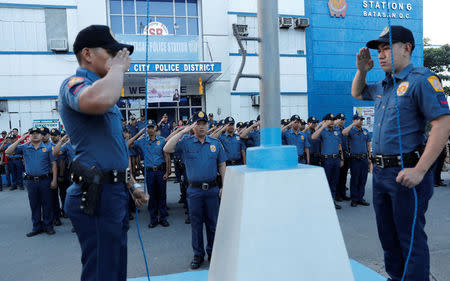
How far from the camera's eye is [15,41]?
12062 millimetres

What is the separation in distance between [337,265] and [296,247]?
10.1 inches

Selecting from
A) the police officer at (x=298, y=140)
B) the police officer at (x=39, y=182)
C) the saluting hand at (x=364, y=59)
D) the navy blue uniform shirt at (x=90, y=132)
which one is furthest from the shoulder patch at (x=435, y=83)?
the police officer at (x=39, y=182)

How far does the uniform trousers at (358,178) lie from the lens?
6.42 meters

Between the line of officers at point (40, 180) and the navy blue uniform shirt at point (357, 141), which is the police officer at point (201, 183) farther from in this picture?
the navy blue uniform shirt at point (357, 141)

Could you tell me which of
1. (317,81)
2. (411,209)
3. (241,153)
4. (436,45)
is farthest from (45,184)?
(436,45)

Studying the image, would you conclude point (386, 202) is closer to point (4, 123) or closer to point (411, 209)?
point (411, 209)

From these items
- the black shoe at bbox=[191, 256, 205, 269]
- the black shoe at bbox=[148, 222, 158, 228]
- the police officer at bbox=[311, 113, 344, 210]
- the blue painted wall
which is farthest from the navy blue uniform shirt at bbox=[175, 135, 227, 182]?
the blue painted wall

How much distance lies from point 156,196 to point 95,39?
4.41 metres

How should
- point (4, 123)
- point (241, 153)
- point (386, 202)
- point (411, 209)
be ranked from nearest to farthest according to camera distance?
point (411, 209)
point (386, 202)
point (241, 153)
point (4, 123)

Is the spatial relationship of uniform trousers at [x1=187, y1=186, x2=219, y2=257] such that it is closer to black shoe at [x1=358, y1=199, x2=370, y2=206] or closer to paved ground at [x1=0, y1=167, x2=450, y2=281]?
paved ground at [x1=0, y1=167, x2=450, y2=281]

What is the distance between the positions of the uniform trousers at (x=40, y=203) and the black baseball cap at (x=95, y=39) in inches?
184

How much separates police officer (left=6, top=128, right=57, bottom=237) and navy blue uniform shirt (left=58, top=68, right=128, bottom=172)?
449cm

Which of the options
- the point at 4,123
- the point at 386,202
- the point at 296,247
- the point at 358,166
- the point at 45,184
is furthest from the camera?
the point at 4,123

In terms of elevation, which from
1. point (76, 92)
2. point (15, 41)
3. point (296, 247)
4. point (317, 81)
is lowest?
point (296, 247)
